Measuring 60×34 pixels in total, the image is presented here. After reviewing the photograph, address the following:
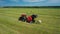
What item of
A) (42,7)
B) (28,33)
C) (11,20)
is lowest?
(28,33)

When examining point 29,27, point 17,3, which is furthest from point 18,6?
point 29,27

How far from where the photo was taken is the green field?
2072 millimetres

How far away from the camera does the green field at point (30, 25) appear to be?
2072 mm

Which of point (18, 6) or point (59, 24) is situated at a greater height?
point (18, 6)

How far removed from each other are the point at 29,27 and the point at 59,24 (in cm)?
46

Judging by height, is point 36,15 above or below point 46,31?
above

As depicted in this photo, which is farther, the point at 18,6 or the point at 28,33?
the point at 18,6

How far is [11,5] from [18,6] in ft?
0.35

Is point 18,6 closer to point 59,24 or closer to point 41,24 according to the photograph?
point 41,24

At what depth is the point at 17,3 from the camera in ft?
7.31

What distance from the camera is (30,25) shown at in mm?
2170

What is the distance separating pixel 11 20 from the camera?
7.11ft

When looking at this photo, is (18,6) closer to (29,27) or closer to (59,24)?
(29,27)

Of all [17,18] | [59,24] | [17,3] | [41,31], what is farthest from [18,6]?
[59,24]
